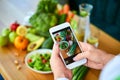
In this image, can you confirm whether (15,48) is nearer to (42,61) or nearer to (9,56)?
(9,56)

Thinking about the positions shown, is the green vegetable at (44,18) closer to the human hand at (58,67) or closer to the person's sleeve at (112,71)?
the human hand at (58,67)

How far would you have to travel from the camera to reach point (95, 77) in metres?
1.24

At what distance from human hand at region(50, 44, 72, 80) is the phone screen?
0.02m

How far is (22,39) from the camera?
142 centimetres

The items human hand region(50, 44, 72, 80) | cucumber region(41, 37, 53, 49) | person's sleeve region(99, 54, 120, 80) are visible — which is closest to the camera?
person's sleeve region(99, 54, 120, 80)

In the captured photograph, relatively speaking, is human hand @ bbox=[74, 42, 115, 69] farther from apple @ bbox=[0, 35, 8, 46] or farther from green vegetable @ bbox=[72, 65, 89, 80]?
apple @ bbox=[0, 35, 8, 46]

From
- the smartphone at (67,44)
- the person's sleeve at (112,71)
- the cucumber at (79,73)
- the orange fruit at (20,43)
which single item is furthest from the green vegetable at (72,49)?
the person's sleeve at (112,71)

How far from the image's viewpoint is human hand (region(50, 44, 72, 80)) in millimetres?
1040

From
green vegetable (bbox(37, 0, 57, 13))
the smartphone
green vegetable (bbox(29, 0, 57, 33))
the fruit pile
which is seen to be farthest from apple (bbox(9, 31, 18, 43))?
the smartphone

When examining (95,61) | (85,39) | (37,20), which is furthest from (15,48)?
(95,61)

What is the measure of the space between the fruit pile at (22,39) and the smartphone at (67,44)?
0.33 m

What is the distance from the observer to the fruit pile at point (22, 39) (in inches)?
55.3

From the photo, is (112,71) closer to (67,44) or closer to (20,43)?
(67,44)

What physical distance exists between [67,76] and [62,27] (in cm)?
23
